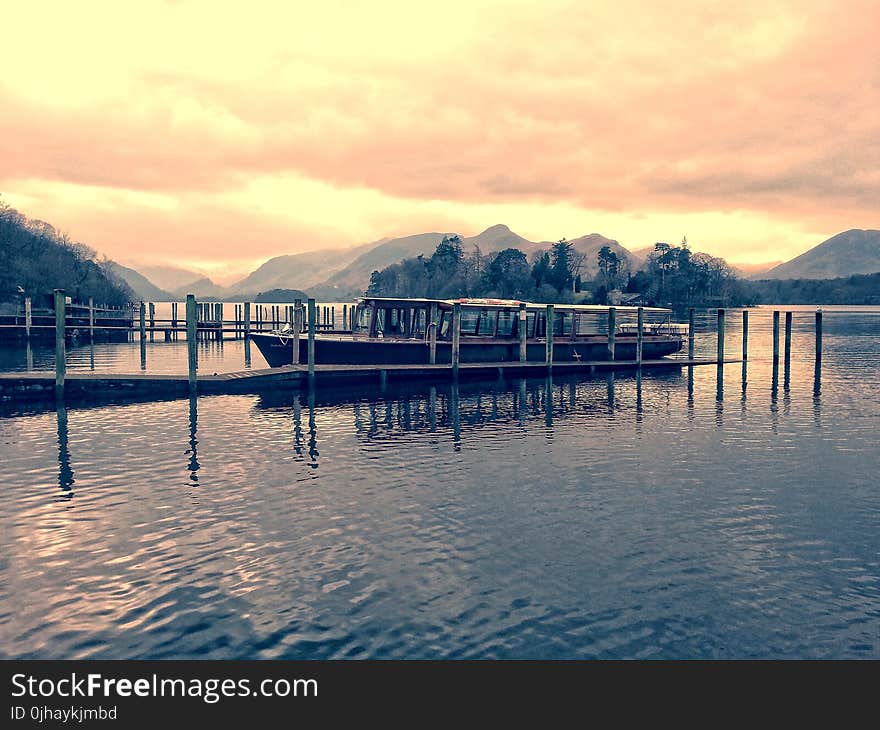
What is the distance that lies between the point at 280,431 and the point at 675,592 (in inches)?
650

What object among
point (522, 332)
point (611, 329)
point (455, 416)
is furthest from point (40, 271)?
point (455, 416)

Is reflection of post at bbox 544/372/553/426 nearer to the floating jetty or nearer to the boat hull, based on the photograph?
the floating jetty

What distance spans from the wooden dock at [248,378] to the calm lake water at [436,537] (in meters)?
3.88

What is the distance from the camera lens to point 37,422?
88.3 feet

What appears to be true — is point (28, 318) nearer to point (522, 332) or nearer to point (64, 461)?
point (522, 332)

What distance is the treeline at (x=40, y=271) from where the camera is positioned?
87000 millimetres

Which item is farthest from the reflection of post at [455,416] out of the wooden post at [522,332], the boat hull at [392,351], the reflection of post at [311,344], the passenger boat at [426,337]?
the reflection of post at [311,344]

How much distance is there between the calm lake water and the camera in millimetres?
10180

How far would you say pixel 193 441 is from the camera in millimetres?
23125

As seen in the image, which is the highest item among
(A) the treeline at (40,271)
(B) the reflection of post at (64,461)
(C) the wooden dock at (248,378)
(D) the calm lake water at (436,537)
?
(A) the treeline at (40,271)

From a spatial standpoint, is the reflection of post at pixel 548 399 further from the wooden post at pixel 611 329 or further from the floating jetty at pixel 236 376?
the wooden post at pixel 611 329
